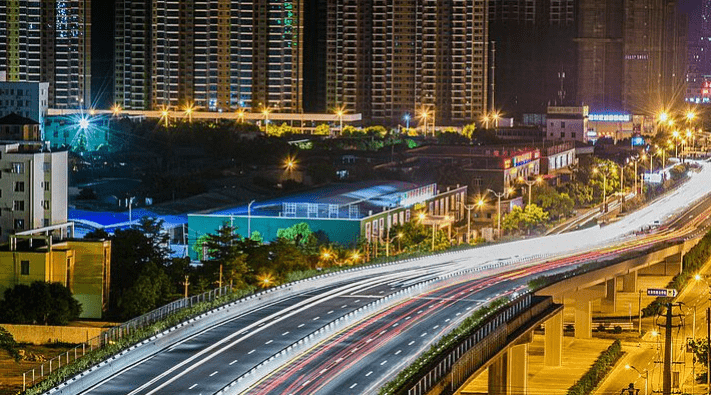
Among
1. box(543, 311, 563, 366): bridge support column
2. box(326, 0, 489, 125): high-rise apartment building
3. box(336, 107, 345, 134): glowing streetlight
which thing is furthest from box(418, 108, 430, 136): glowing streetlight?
box(543, 311, 563, 366): bridge support column

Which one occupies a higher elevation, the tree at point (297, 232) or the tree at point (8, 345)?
the tree at point (297, 232)

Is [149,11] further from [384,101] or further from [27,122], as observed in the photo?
[27,122]

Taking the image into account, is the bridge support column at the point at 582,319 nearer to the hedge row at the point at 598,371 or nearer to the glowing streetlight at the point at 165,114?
the hedge row at the point at 598,371

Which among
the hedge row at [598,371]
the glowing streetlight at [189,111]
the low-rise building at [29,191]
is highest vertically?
the glowing streetlight at [189,111]

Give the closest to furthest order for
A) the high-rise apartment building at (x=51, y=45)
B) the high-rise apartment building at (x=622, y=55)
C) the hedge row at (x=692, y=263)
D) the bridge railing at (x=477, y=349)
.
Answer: the bridge railing at (x=477, y=349) < the hedge row at (x=692, y=263) < the high-rise apartment building at (x=51, y=45) < the high-rise apartment building at (x=622, y=55)

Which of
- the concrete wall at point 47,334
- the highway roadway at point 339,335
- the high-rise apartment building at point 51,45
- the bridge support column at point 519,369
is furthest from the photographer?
the high-rise apartment building at point 51,45

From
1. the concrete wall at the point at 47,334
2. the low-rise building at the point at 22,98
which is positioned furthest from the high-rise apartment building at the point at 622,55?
the concrete wall at the point at 47,334
